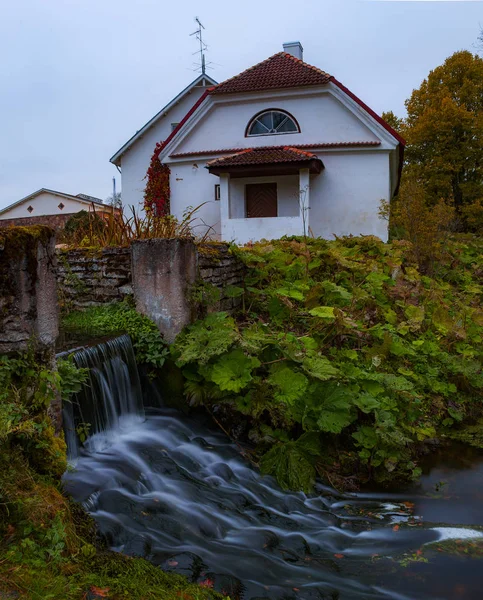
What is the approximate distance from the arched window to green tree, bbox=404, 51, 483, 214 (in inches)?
411

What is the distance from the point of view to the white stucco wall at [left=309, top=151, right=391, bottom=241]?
645 inches

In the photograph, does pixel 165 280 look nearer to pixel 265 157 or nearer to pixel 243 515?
pixel 243 515

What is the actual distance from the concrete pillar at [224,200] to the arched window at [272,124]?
2.09 meters

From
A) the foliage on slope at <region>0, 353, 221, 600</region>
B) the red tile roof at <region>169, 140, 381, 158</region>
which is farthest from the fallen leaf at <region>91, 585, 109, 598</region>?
the red tile roof at <region>169, 140, 381, 158</region>

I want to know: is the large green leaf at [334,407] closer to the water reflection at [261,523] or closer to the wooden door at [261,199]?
the water reflection at [261,523]

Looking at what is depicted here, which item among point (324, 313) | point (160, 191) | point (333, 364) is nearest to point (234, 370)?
point (333, 364)

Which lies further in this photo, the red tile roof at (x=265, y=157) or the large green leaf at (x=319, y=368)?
the red tile roof at (x=265, y=157)

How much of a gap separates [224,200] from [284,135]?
9.78ft

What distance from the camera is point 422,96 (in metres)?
26.8

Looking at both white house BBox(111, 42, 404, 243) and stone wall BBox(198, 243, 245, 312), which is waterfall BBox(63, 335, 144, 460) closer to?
stone wall BBox(198, 243, 245, 312)

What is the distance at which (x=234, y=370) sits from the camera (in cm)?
605

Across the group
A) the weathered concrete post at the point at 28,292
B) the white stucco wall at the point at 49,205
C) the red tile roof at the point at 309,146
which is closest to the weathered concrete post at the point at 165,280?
the weathered concrete post at the point at 28,292

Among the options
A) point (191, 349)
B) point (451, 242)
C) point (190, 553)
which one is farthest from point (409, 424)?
point (451, 242)

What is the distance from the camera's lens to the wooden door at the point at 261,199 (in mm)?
18000
